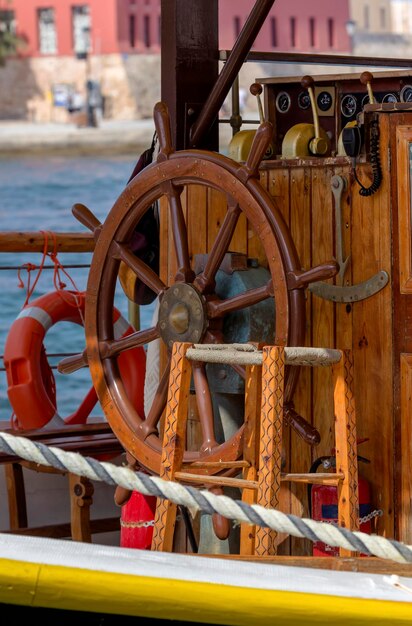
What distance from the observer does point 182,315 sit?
3.34m

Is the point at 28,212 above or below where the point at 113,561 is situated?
below

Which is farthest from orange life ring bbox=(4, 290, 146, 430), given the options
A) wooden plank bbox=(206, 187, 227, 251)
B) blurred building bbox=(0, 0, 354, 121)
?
blurred building bbox=(0, 0, 354, 121)

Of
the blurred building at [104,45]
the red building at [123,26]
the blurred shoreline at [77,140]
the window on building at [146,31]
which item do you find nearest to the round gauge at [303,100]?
the blurred shoreline at [77,140]

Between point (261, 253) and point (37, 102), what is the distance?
4570 centimetres

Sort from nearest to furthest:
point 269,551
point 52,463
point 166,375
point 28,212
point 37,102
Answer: point 52,463 → point 269,551 → point 166,375 → point 28,212 → point 37,102

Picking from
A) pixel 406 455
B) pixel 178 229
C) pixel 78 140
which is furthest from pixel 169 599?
pixel 78 140

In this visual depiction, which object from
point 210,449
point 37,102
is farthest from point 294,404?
point 37,102

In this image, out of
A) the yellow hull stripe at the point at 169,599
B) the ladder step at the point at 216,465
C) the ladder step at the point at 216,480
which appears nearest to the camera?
the yellow hull stripe at the point at 169,599

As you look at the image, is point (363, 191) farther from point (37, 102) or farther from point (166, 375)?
point (37, 102)

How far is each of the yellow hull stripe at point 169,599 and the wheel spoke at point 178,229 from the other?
1.61 metres

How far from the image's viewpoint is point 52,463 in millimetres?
2074

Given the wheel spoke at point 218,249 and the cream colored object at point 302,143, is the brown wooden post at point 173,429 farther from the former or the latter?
the cream colored object at point 302,143

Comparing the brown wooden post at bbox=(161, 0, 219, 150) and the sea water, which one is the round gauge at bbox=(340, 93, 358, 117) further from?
the sea water

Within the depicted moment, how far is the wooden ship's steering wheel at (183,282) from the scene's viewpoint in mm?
3146
